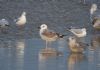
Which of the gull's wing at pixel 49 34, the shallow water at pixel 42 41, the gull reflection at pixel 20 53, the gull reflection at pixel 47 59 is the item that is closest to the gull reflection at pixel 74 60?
the shallow water at pixel 42 41

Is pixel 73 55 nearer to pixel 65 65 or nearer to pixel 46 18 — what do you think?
pixel 65 65

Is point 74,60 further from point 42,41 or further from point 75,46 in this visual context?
point 42,41

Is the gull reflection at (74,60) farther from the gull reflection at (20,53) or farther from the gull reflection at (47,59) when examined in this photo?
the gull reflection at (20,53)

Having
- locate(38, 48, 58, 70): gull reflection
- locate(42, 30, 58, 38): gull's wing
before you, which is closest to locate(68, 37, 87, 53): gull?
locate(38, 48, 58, 70): gull reflection

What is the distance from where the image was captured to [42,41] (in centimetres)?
2088

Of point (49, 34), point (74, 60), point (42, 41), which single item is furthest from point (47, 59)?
point (42, 41)

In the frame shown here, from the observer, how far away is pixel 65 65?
15586mm

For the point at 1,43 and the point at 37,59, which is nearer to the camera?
the point at 37,59

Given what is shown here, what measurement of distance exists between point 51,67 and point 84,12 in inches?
721

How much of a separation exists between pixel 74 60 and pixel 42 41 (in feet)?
15.1

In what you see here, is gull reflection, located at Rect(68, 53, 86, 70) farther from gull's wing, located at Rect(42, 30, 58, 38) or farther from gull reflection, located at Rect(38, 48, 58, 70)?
gull's wing, located at Rect(42, 30, 58, 38)

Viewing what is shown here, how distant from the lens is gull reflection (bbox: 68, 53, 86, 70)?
15.3 metres

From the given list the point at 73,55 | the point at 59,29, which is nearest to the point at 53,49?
the point at 73,55

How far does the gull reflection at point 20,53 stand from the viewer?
15519 millimetres
